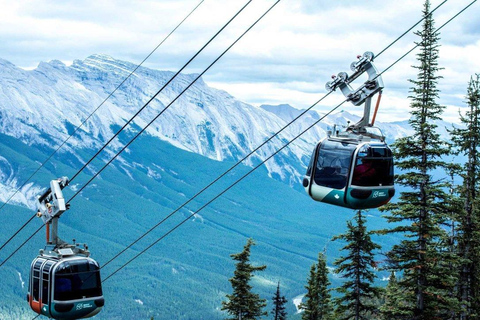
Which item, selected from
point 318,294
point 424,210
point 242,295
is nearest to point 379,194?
point 424,210

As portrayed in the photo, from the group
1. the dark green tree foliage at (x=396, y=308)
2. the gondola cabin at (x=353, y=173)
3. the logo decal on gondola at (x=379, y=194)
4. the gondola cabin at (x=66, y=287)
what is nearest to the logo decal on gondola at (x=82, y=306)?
the gondola cabin at (x=66, y=287)

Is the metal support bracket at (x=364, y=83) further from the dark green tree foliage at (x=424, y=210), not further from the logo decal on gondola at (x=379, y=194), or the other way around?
the dark green tree foliage at (x=424, y=210)

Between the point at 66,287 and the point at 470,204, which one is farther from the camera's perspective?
the point at 470,204

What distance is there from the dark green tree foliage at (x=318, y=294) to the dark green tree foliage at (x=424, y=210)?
73.5 feet

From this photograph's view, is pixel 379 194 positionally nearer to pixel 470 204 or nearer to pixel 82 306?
pixel 82 306

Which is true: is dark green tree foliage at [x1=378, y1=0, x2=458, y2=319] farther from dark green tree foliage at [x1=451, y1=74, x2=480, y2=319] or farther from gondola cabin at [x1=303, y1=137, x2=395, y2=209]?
gondola cabin at [x1=303, y1=137, x2=395, y2=209]

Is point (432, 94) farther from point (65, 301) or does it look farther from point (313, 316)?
point (313, 316)

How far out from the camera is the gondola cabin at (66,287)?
2766 centimetres

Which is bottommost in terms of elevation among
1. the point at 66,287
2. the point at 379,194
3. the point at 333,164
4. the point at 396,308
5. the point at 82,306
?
the point at 82,306

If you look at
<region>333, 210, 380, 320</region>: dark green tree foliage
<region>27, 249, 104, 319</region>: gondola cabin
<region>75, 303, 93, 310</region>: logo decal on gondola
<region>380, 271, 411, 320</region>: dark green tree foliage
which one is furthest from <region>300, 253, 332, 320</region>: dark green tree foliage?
<region>75, 303, 93, 310</region>: logo decal on gondola

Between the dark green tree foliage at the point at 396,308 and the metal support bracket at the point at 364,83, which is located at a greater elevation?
the metal support bracket at the point at 364,83

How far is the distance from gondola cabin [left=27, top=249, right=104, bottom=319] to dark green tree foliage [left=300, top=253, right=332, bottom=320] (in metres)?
30.8

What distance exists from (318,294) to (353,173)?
129 ft

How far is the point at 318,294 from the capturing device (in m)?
60.6
